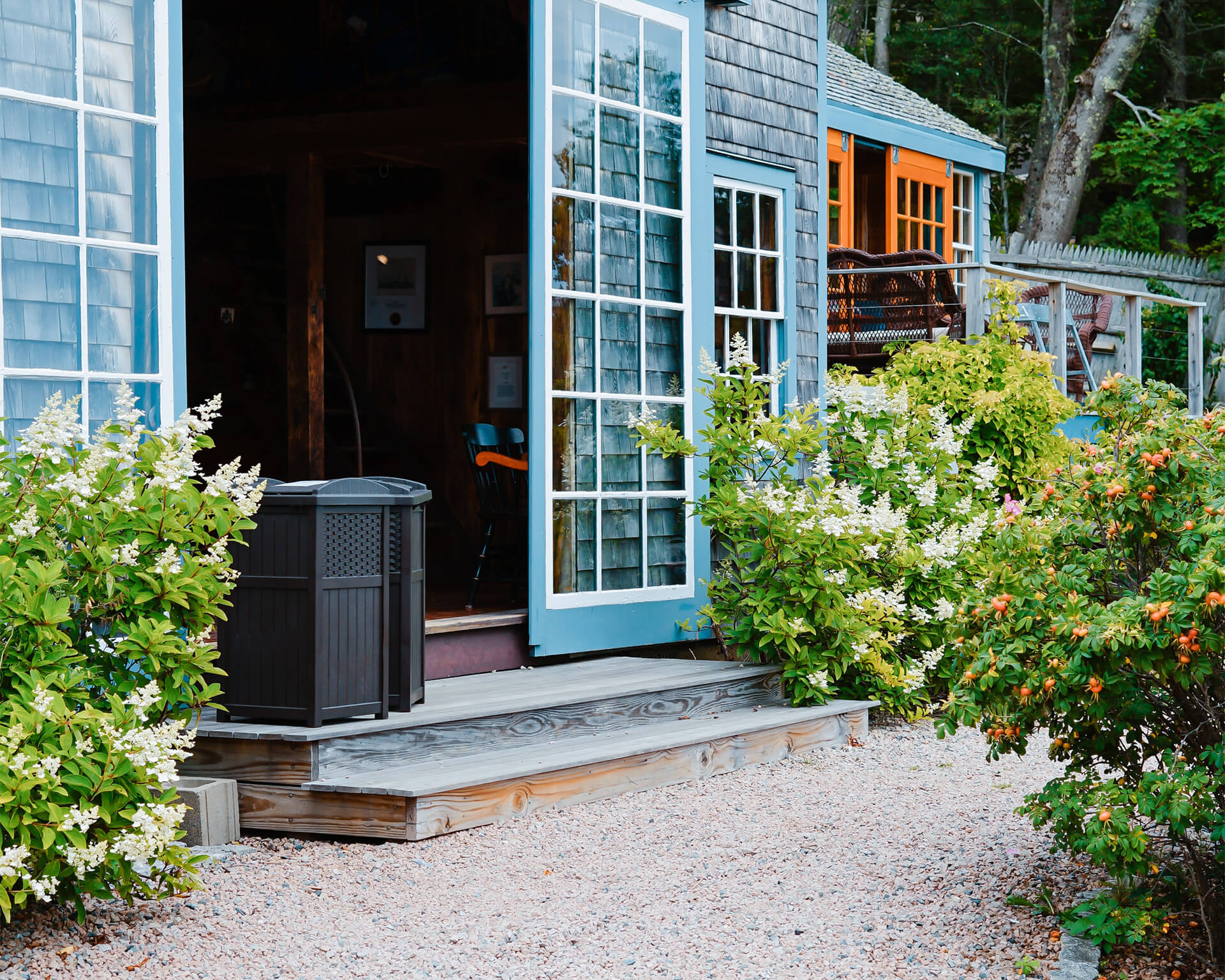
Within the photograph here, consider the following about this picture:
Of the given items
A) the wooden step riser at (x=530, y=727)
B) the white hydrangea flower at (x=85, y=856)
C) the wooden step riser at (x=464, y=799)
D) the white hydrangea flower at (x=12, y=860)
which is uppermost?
the white hydrangea flower at (x=12, y=860)

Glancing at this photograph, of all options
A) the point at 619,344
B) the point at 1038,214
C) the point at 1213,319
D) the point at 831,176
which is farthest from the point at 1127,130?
the point at 619,344

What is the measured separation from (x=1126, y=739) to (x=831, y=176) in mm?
9813

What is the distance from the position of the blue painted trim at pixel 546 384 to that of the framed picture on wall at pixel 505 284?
2.57 meters

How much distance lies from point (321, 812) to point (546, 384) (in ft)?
7.34

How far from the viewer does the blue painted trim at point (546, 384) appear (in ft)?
18.5

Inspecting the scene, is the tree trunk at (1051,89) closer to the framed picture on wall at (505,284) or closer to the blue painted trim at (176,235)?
the framed picture on wall at (505,284)

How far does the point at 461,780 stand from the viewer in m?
4.13

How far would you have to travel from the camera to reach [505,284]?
9.03 meters

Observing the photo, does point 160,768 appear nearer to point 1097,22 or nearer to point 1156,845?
point 1156,845

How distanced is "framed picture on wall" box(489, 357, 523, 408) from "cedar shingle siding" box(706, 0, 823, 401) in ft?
7.22

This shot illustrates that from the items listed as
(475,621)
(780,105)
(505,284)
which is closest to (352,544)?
(475,621)

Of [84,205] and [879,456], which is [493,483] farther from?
[84,205]

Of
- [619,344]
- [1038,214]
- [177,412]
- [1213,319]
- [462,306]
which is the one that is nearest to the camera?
[177,412]

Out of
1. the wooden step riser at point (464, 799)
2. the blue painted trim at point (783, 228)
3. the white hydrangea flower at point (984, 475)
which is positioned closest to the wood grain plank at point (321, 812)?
the wooden step riser at point (464, 799)
